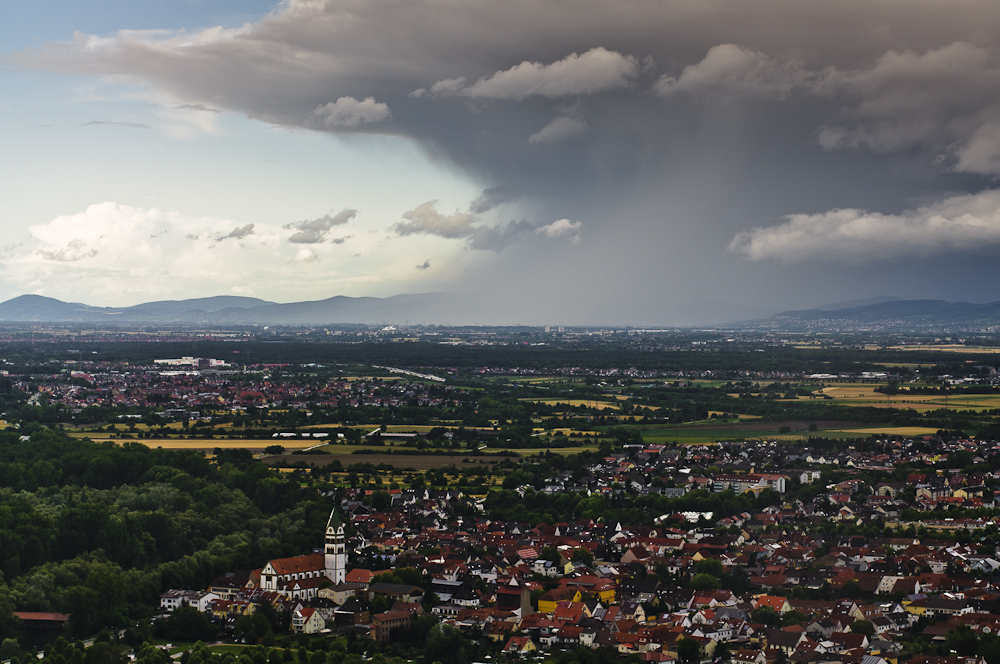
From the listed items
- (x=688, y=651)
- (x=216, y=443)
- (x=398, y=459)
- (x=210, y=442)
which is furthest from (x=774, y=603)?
(x=210, y=442)

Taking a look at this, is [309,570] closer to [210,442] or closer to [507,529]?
[507,529]

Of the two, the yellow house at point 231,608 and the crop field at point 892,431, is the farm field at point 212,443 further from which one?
the crop field at point 892,431

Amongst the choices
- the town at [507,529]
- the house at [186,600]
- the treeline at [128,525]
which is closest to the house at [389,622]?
the town at [507,529]

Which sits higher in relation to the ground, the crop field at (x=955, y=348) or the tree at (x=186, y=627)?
the crop field at (x=955, y=348)

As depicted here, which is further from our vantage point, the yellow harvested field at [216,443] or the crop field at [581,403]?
the crop field at [581,403]

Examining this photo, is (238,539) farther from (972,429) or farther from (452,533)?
(972,429)

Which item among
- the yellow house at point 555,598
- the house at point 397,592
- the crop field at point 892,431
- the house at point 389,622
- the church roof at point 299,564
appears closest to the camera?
the house at point 389,622
